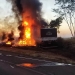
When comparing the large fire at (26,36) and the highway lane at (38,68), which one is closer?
the highway lane at (38,68)

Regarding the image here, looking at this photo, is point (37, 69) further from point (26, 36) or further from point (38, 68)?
point (26, 36)

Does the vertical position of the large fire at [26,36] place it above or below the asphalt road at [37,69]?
above

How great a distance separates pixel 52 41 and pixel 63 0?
52.8ft

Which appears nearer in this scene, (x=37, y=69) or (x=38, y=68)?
(x=37, y=69)

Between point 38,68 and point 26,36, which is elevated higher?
point 26,36

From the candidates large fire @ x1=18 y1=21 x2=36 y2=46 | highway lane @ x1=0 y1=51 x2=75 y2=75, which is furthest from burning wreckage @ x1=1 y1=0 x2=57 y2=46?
highway lane @ x1=0 y1=51 x2=75 y2=75

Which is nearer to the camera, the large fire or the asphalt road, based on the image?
the asphalt road

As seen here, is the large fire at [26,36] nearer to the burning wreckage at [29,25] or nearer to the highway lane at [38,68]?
the burning wreckage at [29,25]

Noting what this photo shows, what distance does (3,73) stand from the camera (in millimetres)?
15352

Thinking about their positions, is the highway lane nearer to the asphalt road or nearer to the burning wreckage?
the asphalt road

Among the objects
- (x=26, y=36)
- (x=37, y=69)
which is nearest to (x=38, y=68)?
(x=37, y=69)

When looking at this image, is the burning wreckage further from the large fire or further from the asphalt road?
the asphalt road

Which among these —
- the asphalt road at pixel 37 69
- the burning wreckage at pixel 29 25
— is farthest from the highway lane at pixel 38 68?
the burning wreckage at pixel 29 25

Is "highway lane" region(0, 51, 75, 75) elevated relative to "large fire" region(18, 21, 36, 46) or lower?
lower
